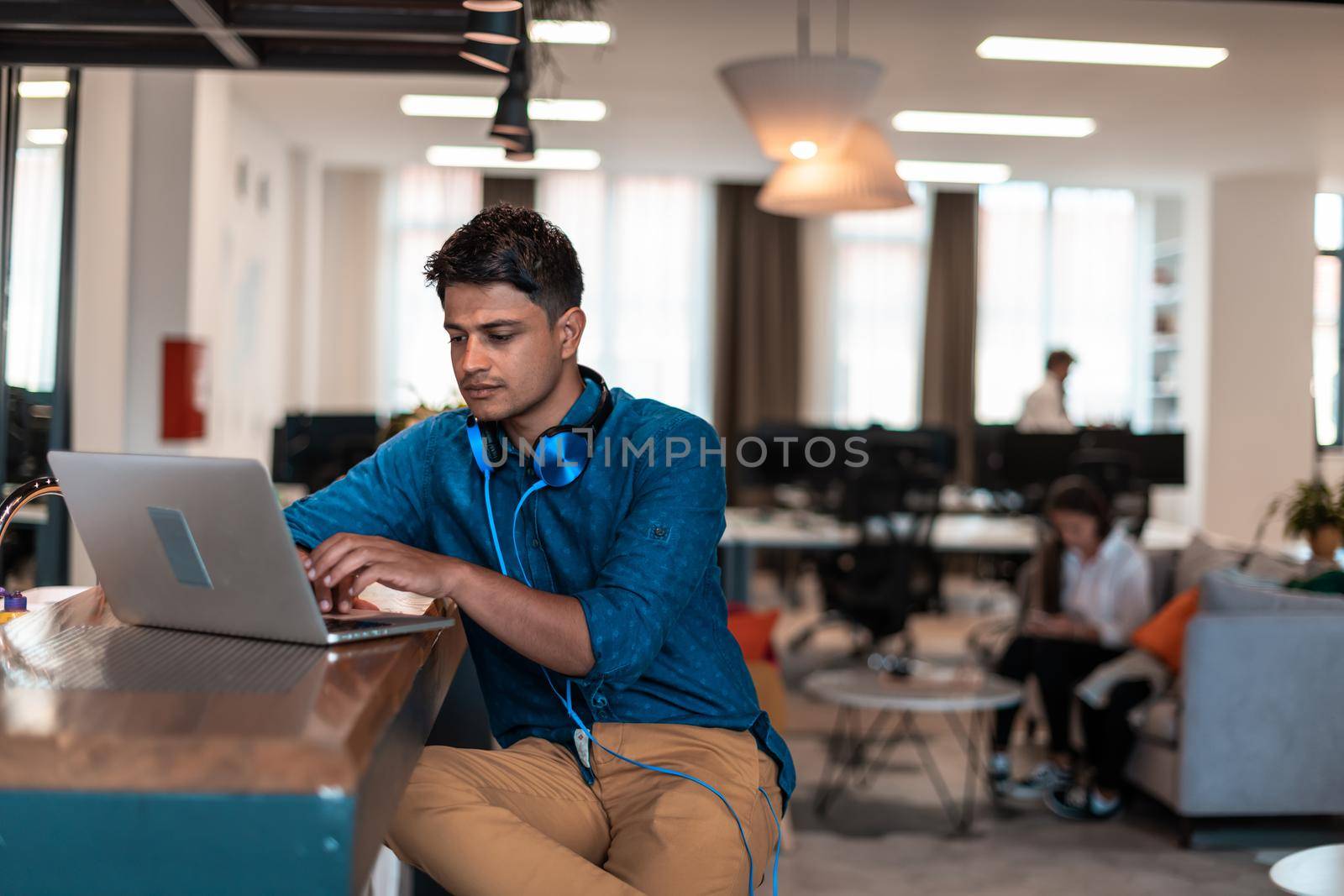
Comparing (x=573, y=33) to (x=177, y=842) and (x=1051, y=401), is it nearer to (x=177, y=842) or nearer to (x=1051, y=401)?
(x=1051, y=401)

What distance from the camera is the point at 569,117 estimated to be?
8352 millimetres

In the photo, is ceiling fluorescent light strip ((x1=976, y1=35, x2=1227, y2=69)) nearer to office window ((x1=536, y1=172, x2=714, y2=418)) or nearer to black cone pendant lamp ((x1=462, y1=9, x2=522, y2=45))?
black cone pendant lamp ((x1=462, y1=9, x2=522, y2=45))

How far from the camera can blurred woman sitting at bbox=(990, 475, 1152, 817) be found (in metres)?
4.56

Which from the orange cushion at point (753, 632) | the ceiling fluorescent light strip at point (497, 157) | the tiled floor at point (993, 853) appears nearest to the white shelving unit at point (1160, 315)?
the ceiling fluorescent light strip at point (497, 157)

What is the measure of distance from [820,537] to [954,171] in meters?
4.62

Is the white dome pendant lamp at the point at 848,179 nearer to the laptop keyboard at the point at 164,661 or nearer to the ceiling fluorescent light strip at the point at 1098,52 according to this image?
the ceiling fluorescent light strip at the point at 1098,52

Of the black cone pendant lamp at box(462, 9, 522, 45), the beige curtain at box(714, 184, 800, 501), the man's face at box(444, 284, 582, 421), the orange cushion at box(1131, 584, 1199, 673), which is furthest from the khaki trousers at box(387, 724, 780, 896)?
the beige curtain at box(714, 184, 800, 501)

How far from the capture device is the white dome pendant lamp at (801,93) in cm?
488

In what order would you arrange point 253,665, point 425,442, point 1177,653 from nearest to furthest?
point 253,665 → point 425,442 → point 1177,653

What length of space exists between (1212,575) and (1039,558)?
0.89 metres

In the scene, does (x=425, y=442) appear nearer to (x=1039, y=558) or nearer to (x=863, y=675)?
(x=863, y=675)

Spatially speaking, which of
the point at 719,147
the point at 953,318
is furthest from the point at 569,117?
the point at 953,318

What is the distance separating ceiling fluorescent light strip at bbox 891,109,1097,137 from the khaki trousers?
677 cm

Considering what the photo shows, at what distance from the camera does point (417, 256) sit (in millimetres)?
11031
